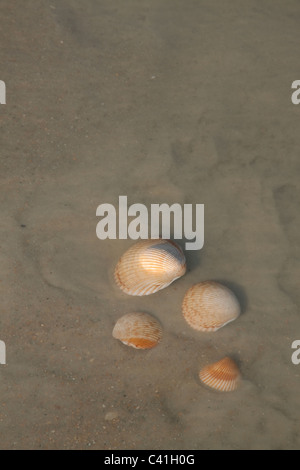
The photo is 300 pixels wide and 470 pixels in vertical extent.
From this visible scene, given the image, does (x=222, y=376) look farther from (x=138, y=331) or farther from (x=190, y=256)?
(x=190, y=256)

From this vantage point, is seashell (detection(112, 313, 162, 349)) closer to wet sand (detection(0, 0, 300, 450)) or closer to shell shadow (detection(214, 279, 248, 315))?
wet sand (detection(0, 0, 300, 450))

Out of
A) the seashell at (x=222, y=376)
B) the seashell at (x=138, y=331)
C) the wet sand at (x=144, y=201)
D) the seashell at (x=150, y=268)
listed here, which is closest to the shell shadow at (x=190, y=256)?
the wet sand at (x=144, y=201)

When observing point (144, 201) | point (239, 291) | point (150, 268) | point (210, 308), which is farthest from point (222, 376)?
point (144, 201)

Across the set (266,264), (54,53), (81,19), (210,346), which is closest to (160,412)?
(210,346)

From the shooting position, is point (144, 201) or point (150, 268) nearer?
point (150, 268)

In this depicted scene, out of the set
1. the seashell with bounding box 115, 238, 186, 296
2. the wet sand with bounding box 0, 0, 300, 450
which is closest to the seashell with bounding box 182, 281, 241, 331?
the wet sand with bounding box 0, 0, 300, 450

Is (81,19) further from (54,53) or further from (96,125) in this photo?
(96,125)

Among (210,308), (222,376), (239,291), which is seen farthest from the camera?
(239,291)

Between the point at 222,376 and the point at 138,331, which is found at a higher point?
the point at 138,331
